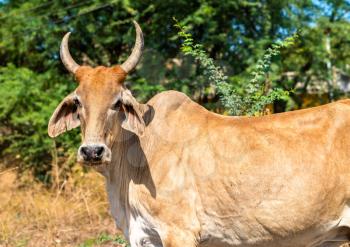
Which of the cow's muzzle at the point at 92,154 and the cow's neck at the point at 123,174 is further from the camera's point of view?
the cow's neck at the point at 123,174

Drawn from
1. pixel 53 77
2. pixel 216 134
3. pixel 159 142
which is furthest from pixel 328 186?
pixel 53 77

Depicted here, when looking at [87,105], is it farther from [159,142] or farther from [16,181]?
[16,181]

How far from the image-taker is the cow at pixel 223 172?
4.14 m

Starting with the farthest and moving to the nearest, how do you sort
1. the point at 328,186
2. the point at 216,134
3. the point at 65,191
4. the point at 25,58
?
the point at 25,58
the point at 65,191
the point at 216,134
the point at 328,186

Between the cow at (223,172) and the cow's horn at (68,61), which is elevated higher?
the cow's horn at (68,61)

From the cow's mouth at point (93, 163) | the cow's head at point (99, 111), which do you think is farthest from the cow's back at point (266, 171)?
the cow's mouth at point (93, 163)

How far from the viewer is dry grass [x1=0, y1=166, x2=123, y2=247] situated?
288 inches

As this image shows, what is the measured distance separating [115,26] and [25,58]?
2041 millimetres

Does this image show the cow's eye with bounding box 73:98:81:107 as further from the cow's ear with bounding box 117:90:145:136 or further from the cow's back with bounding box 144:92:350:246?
the cow's back with bounding box 144:92:350:246

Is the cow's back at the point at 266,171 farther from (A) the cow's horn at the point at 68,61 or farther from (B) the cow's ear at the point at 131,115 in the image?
(A) the cow's horn at the point at 68,61

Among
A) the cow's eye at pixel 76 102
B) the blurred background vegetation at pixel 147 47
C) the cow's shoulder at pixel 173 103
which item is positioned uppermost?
the cow's eye at pixel 76 102

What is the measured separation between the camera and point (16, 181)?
11.0 meters

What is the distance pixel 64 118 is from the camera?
4.67 metres

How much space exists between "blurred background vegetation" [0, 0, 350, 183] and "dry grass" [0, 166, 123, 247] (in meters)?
0.79
